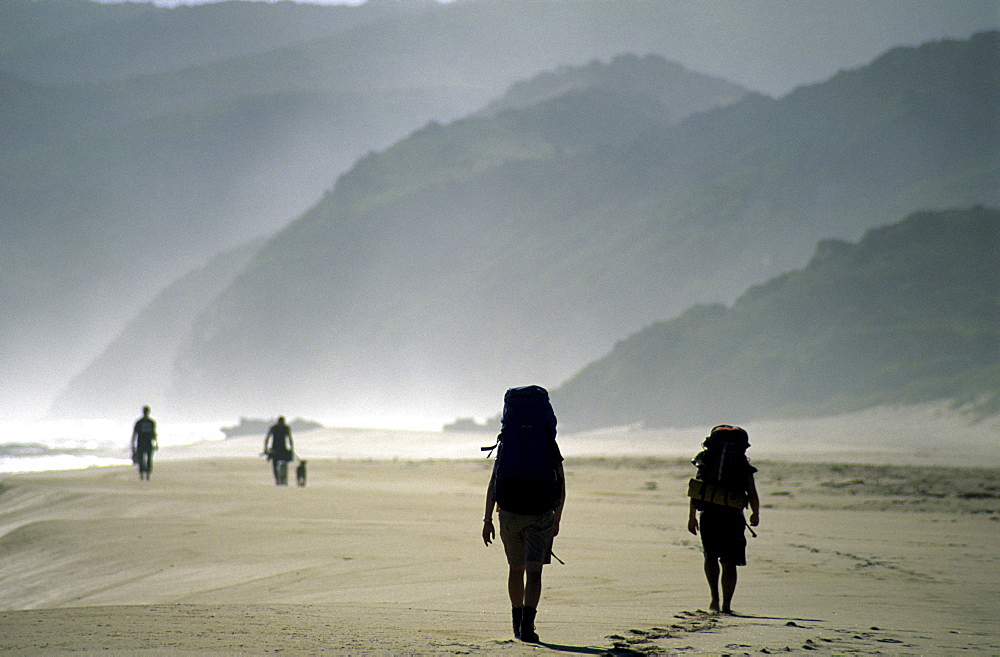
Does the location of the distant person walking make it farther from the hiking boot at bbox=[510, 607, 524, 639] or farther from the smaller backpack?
the hiking boot at bbox=[510, 607, 524, 639]

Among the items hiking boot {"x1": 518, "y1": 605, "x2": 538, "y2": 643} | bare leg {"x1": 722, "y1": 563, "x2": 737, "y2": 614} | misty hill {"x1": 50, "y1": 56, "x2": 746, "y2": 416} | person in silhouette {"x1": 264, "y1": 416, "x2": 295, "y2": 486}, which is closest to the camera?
hiking boot {"x1": 518, "y1": 605, "x2": 538, "y2": 643}

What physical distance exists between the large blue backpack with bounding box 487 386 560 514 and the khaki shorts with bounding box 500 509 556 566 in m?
0.04

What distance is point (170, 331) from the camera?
17675 centimetres

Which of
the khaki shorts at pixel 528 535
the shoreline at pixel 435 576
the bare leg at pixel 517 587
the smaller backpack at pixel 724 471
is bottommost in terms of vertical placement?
the shoreline at pixel 435 576

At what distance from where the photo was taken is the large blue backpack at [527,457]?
5191 millimetres

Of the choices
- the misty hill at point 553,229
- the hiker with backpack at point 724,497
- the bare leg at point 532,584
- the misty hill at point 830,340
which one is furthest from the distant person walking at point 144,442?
the misty hill at point 553,229

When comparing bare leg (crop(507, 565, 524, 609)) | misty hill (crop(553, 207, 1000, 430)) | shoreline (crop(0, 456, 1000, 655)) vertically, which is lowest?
shoreline (crop(0, 456, 1000, 655))

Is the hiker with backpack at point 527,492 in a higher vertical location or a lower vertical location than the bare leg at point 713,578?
higher

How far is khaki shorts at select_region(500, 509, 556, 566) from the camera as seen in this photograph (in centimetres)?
518

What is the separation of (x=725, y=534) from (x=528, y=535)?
203 cm

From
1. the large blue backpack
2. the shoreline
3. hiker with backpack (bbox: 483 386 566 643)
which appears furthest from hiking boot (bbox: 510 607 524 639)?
the large blue backpack

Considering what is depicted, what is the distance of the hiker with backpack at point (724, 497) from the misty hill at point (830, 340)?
46.1m

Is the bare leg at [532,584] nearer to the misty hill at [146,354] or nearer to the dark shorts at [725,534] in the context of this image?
the dark shorts at [725,534]

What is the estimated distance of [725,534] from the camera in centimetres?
658
